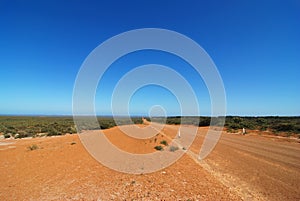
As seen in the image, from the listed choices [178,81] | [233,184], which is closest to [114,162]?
[233,184]

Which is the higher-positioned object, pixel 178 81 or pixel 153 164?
pixel 178 81

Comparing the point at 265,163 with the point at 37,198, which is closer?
the point at 37,198

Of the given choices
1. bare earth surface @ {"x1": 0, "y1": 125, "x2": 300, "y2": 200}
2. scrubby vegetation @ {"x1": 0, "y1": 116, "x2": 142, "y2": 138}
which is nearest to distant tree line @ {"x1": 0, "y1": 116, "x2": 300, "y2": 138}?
scrubby vegetation @ {"x1": 0, "y1": 116, "x2": 142, "y2": 138}

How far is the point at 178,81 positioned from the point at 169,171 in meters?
12.3

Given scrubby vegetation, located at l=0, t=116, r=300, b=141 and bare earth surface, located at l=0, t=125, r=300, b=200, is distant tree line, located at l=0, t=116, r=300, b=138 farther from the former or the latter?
bare earth surface, located at l=0, t=125, r=300, b=200

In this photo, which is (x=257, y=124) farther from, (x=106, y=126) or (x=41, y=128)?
(x=41, y=128)

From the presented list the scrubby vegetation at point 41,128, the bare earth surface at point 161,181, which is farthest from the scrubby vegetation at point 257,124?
the scrubby vegetation at point 41,128

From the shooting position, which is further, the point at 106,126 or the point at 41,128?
the point at 106,126

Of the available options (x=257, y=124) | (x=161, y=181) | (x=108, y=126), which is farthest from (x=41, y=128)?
(x=257, y=124)

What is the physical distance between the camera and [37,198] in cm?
512

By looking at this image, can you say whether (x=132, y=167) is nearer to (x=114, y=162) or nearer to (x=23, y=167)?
(x=114, y=162)

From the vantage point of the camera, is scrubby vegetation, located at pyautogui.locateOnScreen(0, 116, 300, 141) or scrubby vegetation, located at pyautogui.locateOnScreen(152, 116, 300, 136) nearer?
scrubby vegetation, located at pyautogui.locateOnScreen(152, 116, 300, 136)

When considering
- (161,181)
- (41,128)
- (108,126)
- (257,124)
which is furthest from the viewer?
(108,126)

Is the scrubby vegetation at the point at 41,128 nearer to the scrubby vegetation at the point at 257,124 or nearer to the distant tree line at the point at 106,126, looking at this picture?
the distant tree line at the point at 106,126
